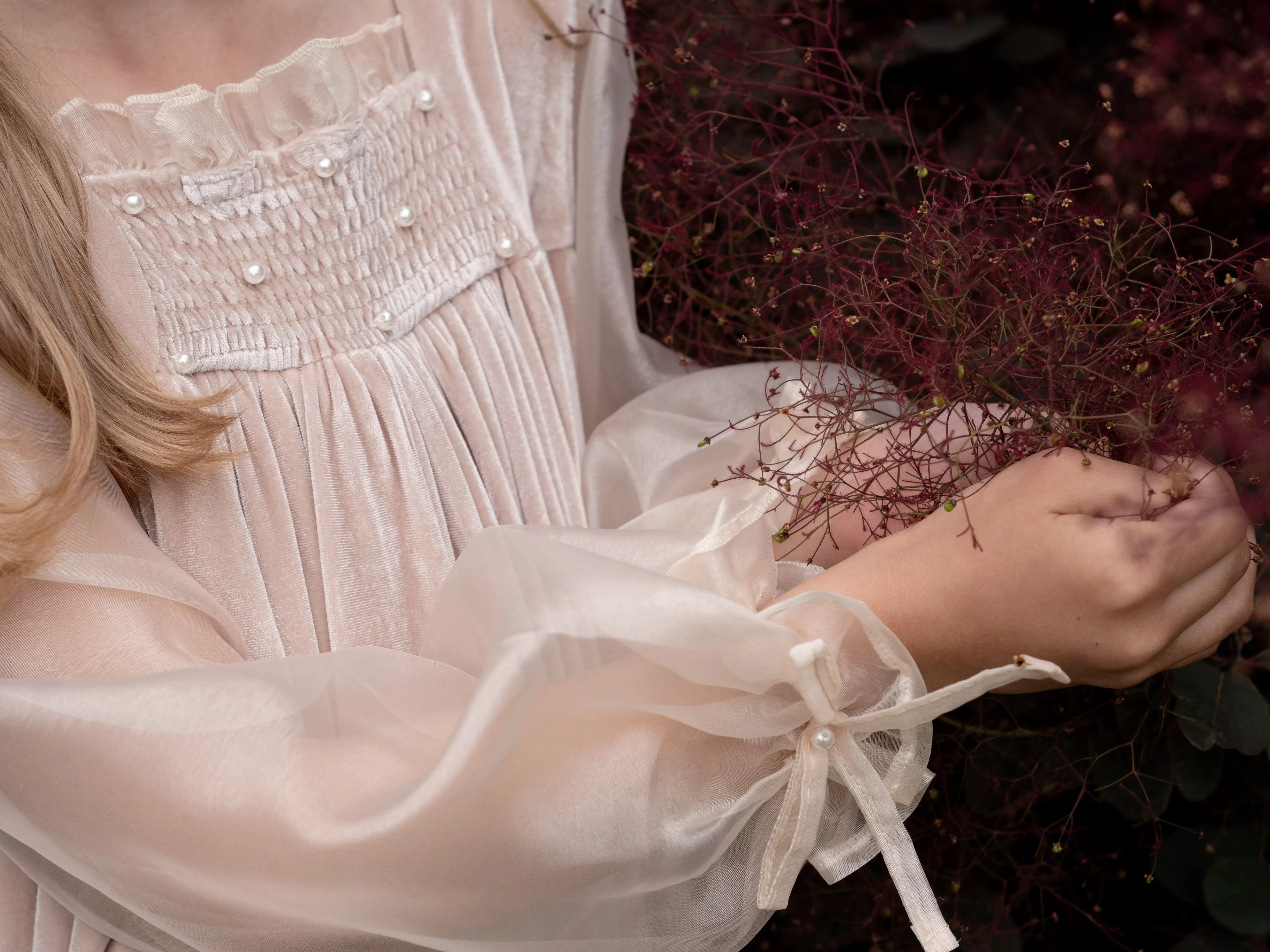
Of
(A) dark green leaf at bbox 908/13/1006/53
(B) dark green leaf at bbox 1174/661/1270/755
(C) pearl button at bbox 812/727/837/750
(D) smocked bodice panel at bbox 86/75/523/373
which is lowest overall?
(B) dark green leaf at bbox 1174/661/1270/755

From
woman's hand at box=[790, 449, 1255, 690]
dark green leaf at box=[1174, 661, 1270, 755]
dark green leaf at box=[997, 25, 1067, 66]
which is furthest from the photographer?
dark green leaf at box=[997, 25, 1067, 66]

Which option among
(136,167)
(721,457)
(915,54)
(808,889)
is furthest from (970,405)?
(136,167)

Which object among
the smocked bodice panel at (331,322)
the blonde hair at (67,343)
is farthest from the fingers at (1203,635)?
the blonde hair at (67,343)

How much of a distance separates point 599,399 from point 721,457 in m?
0.19

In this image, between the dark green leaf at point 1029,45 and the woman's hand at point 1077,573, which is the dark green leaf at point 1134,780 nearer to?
the woman's hand at point 1077,573

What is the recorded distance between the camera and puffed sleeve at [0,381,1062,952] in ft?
1.41

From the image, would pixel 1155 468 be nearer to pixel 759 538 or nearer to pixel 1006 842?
pixel 759 538

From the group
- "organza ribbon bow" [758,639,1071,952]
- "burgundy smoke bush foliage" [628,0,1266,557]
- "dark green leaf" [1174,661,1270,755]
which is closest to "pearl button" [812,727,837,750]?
"organza ribbon bow" [758,639,1071,952]

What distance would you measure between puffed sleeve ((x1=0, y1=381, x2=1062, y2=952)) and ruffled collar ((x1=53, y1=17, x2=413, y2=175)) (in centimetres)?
22

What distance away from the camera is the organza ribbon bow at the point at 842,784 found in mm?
431

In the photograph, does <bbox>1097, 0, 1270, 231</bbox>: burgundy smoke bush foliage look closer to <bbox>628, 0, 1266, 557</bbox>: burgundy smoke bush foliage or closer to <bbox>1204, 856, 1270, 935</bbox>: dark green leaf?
<bbox>628, 0, 1266, 557</bbox>: burgundy smoke bush foliage

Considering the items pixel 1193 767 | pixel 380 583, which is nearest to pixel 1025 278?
pixel 1193 767

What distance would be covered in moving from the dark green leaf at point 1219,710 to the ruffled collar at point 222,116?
23.2 inches

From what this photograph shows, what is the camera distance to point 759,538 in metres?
0.52
